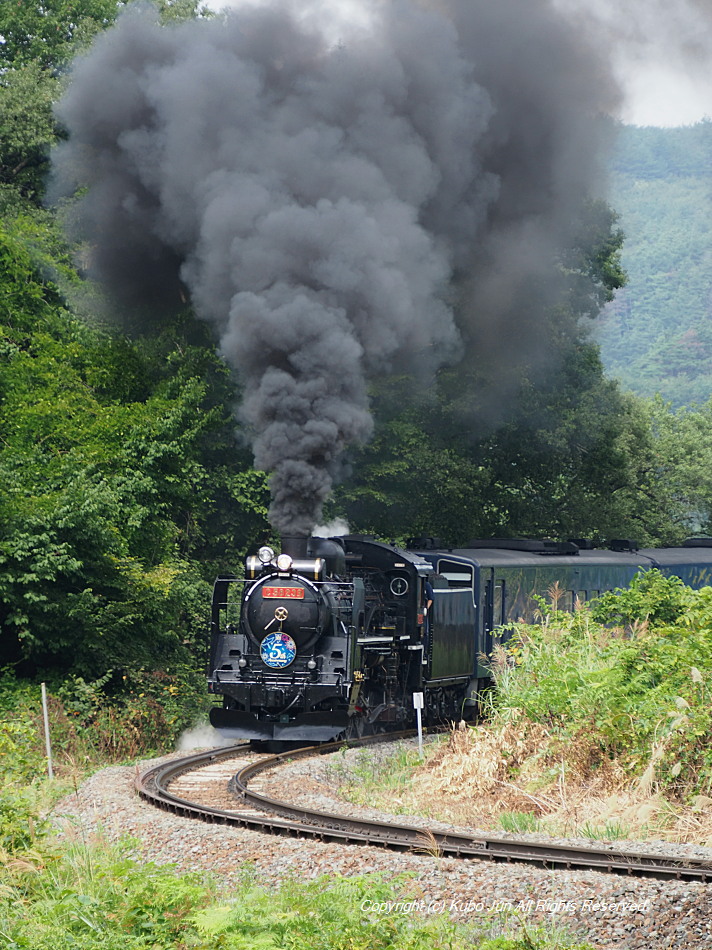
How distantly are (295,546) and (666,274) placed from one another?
12285cm

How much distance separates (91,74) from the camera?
57.7 feet

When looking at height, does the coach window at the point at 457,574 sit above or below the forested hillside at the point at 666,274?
below

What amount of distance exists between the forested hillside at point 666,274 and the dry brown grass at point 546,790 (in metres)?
80.1

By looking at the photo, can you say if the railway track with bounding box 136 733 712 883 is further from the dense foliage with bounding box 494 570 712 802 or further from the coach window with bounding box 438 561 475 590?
the coach window with bounding box 438 561 475 590


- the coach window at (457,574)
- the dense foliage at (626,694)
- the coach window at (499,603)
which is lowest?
the dense foliage at (626,694)

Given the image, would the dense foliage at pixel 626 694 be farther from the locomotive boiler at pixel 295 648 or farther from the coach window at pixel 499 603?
the coach window at pixel 499 603

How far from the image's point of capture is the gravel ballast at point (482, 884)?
6.34 meters

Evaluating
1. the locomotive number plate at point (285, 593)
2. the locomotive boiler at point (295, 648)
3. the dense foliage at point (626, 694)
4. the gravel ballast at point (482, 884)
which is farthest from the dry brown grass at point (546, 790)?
the locomotive number plate at point (285, 593)

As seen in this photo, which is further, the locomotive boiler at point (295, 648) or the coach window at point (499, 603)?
the coach window at point (499, 603)

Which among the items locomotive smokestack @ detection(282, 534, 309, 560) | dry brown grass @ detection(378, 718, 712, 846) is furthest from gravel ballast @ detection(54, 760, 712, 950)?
locomotive smokestack @ detection(282, 534, 309, 560)

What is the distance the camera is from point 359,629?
42.9 ft

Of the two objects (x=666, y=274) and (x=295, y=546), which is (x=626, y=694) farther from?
(x=666, y=274)

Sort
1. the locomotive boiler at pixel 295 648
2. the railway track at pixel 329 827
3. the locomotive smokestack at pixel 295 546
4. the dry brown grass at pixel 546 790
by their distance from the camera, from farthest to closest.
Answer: the locomotive smokestack at pixel 295 546
the locomotive boiler at pixel 295 648
the dry brown grass at pixel 546 790
the railway track at pixel 329 827

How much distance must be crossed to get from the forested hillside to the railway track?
264 feet
